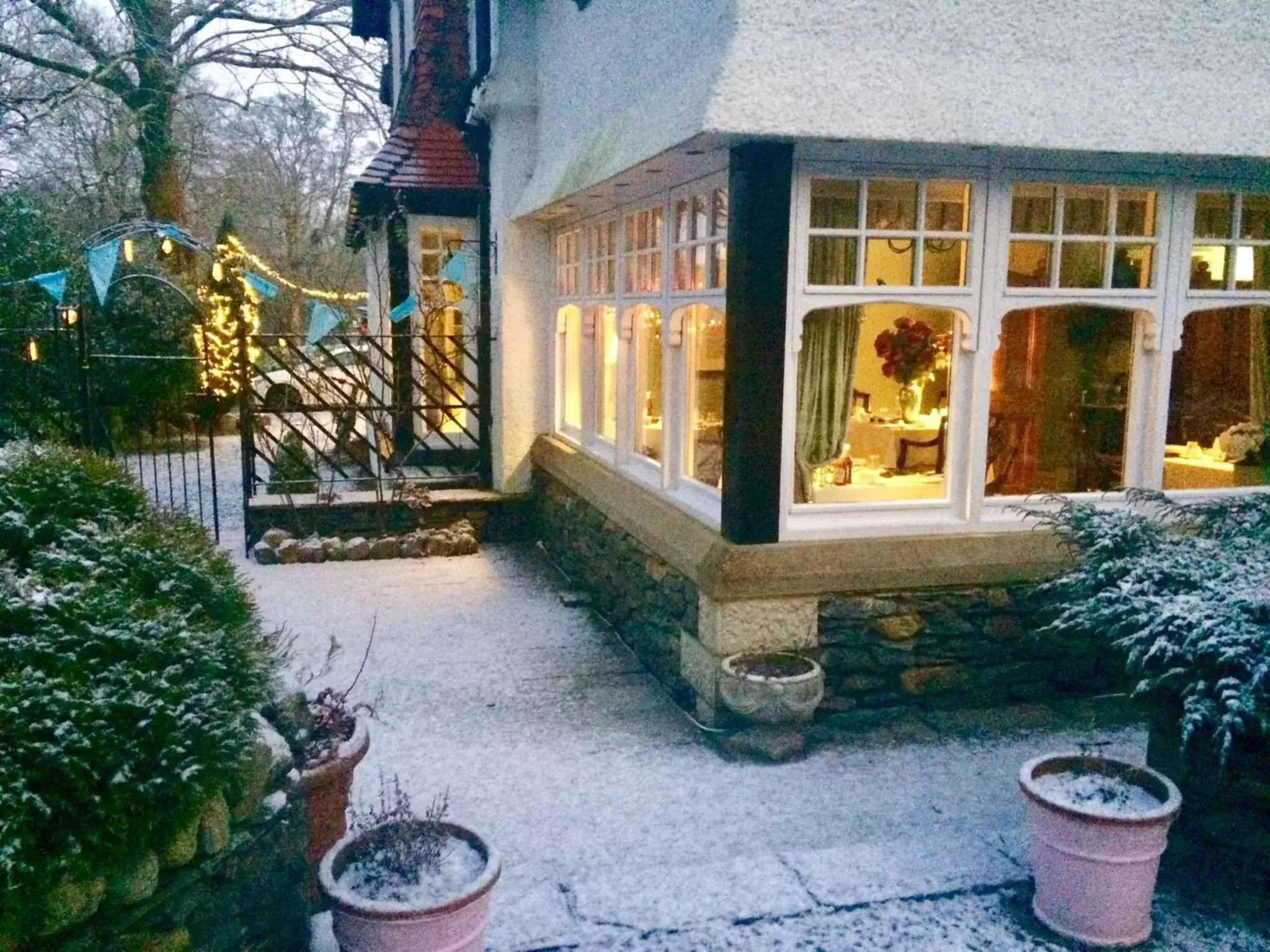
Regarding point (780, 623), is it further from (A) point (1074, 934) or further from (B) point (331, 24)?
(B) point (331, 24)

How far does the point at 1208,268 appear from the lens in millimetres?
6051

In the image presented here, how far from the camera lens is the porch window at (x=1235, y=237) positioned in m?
5.64

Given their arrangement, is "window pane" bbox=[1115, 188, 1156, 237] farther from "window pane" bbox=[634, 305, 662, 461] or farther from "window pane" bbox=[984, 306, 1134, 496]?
"window pane" bbox=[634, 305, 662, 461]

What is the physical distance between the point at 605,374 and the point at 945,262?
3203 mm

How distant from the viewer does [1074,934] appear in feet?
11.5

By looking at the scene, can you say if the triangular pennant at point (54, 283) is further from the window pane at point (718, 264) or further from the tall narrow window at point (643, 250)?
the window pane at point (718, 264)

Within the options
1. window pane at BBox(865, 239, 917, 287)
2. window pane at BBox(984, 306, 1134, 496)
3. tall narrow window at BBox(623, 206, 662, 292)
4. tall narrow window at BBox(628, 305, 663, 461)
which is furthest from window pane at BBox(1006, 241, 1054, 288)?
tall narrow window at BBox(628, 305, 663, 461)

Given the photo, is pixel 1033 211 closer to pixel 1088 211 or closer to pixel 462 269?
pixel 1088 211

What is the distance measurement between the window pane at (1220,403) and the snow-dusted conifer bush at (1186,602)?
1314mm

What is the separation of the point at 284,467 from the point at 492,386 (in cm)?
215

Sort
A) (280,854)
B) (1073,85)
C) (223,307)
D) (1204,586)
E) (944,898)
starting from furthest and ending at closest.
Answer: (223,307), (1073,85), (1204,586), (944,898), (280,854)

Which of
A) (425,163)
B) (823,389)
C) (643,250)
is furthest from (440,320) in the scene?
(823,389)

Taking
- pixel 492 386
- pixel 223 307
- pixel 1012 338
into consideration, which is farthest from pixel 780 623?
pixel 223 307

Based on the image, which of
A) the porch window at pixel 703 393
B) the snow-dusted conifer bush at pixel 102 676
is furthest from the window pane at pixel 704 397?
the snow-dusted conifer bush at pixel 102 676
